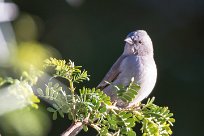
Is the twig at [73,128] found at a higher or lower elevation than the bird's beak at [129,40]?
higher

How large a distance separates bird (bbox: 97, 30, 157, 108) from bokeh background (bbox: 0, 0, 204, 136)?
1571 mm

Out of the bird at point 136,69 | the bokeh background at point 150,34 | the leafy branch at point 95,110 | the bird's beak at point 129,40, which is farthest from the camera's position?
the bokeh background at point 150,34

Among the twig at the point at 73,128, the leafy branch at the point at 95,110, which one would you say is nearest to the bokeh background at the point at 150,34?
the leafy branch at the point at 95,110

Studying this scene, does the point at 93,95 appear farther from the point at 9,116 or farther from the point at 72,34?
the point at 72,34

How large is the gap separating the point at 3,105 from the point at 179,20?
4.85 metres

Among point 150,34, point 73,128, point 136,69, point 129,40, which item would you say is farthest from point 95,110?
point 150,34

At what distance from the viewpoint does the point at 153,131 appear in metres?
1.87

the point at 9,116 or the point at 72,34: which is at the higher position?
the point at 9,116

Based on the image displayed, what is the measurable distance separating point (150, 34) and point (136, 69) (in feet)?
7.48

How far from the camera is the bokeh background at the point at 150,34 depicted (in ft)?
17.7

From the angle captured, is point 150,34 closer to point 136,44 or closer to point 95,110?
point 136,44

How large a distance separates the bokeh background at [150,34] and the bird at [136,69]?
5.16ft

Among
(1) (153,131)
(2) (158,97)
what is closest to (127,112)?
(1) (153,131)

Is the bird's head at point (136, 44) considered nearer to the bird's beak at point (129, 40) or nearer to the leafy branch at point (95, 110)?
the bird's beak at point (129, 40)
